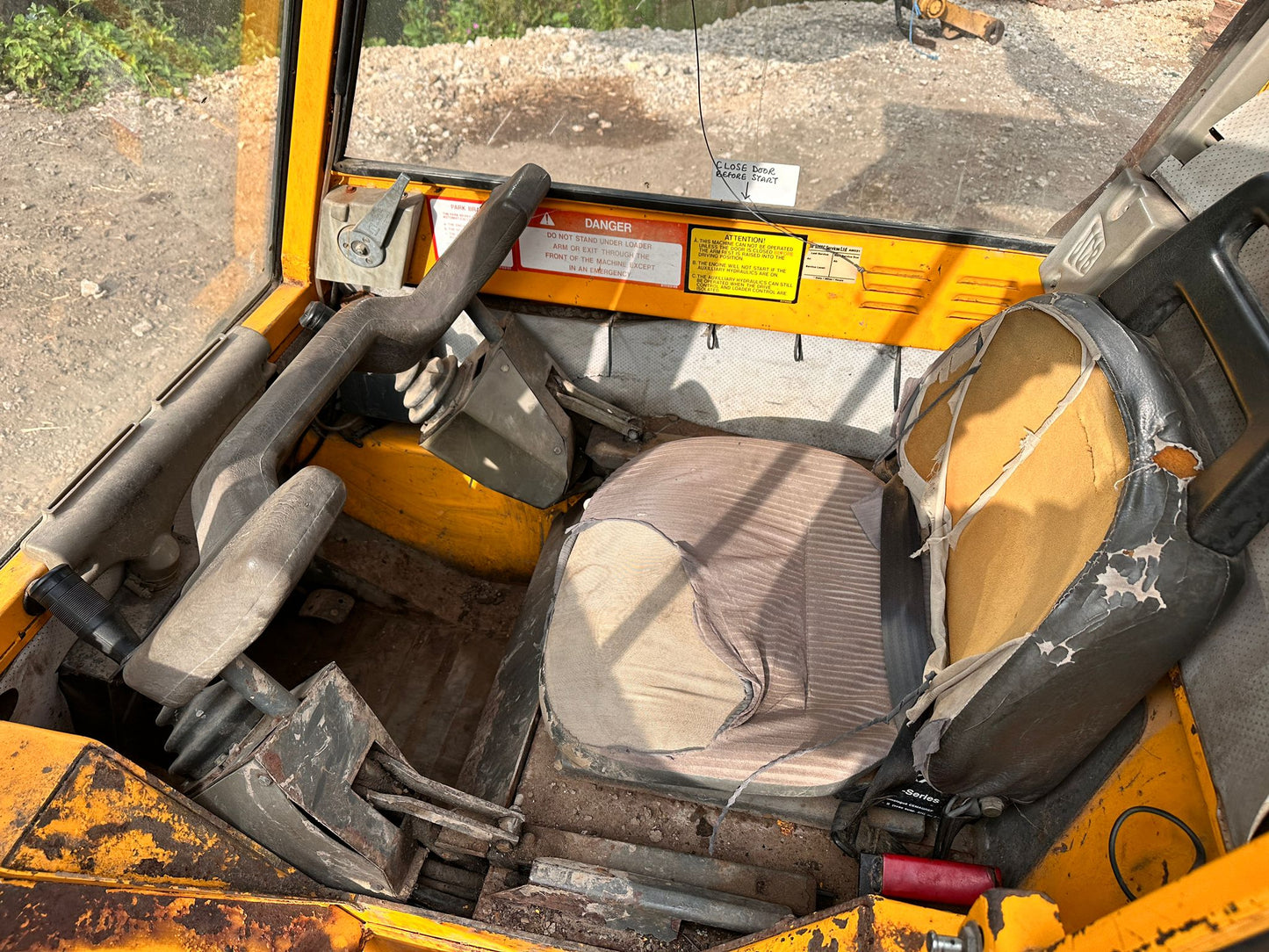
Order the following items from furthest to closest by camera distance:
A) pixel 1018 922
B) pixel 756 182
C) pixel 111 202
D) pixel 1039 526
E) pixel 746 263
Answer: pixel 746 263 < pixel 756 182 < pixel 111 202 < pixel 1039 526 < pixel 1018 922

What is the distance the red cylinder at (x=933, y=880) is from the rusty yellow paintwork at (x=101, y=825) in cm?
94

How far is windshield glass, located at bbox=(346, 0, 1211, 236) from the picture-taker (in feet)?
5.15

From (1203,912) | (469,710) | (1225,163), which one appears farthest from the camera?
(469,710)

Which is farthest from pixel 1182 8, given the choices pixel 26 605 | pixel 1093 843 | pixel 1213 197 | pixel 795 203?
pixel 26 605

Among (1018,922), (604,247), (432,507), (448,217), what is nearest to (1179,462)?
(1018,922)

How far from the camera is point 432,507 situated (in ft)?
7.03

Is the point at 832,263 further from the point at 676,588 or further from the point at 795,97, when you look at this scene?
the point at 676,588

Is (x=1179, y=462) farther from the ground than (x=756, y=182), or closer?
farther from the ground

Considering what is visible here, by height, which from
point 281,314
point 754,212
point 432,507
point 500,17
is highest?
point 500,17

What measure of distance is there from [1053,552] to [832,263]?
0.92 m

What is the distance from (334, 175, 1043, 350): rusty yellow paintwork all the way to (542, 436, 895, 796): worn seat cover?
364 millimetres

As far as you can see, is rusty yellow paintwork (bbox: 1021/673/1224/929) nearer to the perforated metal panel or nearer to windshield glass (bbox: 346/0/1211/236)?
the perforated metal panel

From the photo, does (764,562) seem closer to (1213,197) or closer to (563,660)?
(563,660)

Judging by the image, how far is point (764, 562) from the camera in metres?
1.56
